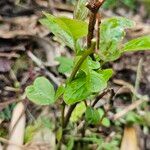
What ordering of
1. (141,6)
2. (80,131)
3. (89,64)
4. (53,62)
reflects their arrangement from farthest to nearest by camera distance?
(141,6)
(53,62)
(80,131)
(89,64)

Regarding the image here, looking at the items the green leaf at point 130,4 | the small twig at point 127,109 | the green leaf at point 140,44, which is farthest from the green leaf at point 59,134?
the green leaf at point 130,4

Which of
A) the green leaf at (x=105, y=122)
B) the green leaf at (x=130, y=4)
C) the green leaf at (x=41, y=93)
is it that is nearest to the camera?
the green leaf at (x=41, y=93)

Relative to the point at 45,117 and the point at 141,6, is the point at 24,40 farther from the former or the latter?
the point at 141,6

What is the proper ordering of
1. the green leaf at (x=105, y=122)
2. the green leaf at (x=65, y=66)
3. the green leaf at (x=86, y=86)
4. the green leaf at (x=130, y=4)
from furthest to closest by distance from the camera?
the green leaf at (x=130, y=4) → the green leaf at (x=105, y=122) → the green leaf at (x=65, y=66) → the green leaf at (x=86, y=86)

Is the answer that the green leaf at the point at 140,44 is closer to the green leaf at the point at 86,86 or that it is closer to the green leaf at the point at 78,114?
Answer: the green leaf at the point at 86,86

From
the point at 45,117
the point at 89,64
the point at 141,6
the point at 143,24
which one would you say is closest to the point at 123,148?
the point at 45,117

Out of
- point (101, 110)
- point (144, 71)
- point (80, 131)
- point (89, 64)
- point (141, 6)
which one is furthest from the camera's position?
point (141, 6)
